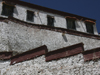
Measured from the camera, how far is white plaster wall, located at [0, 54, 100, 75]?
17.5ft

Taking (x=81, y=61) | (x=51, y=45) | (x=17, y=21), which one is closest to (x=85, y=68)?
(x=81, y=61)

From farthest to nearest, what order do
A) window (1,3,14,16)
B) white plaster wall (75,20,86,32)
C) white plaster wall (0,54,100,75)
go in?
white plaster wall (75,20,86,32) → window (1,3,14,16) → white plaster wall (0,54,100,75)

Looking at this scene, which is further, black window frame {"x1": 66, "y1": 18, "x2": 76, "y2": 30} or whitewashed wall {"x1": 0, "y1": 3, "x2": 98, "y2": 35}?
black window frame {"x1": 66, "y1": 18, "x2": 76, "y2": 30}

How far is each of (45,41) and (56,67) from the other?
5.82m

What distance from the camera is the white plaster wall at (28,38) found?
9843mm

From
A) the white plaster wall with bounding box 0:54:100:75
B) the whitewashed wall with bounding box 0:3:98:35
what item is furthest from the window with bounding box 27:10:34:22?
the white plaster wall with bounding box 0:54:100:75

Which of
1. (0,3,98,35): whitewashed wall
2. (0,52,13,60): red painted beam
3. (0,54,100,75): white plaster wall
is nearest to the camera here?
(0,54,100,75): white plaster wall

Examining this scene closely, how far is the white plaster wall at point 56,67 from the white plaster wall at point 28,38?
2.69 m

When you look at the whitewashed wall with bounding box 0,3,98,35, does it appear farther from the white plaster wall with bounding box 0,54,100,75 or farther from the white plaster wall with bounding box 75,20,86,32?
the white plaster wall with bounding box 0,54,100,75

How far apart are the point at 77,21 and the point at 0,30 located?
25.6 feet

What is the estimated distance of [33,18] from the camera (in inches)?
524

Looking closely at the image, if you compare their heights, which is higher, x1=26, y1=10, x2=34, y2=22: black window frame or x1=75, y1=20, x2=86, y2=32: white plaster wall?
x1=26, y1=10, x2=34, y2=22: black window frame

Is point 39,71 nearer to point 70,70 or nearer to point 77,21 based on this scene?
point 70,70

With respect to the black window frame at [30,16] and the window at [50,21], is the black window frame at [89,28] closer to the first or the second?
the window at [50,21]
